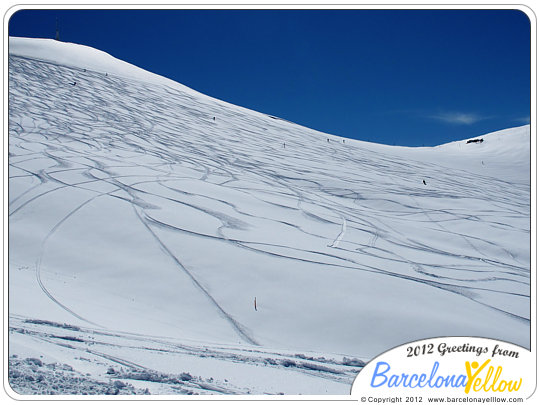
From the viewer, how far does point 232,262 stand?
4.42 metres

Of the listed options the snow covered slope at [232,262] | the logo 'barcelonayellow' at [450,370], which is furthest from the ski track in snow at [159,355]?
the logo 'barcelonayellow' at [450,370]

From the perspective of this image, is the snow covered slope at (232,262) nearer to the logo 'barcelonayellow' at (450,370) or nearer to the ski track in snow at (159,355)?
the ski track in snow at (159,355)

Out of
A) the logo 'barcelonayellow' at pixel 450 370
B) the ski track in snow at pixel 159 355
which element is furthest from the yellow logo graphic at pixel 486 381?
the ski track in snow at pixel 159 355

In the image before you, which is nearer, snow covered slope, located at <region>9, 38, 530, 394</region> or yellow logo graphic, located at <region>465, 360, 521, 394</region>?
yellow logo graphic, located at <region>465, 360, 521, 394</region>

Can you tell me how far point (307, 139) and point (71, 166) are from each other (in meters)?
8.67

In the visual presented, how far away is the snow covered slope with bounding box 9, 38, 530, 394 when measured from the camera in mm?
2924

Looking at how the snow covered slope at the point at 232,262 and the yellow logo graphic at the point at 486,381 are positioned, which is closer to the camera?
the yellow logo graphic at the point at 486,381

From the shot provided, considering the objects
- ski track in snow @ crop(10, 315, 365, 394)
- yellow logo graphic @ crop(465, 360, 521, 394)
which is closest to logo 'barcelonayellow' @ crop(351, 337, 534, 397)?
yellow logo graphic @ crop(465, 360, 521, 394)

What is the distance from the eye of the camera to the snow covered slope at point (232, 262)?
292 cm

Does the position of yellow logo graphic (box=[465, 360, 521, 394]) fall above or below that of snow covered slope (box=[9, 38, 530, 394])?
above

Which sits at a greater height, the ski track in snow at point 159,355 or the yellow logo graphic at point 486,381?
the yellow logo graphic at point 486,381

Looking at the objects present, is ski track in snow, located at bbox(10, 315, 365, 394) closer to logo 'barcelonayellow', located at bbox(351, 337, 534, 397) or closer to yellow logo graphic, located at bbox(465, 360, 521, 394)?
logo 'barcelonayellow', located at bbox(351, 337, 534, 397)

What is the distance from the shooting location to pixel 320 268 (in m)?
4.42

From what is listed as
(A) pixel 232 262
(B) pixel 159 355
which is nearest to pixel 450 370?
(B) pixel 159 355
